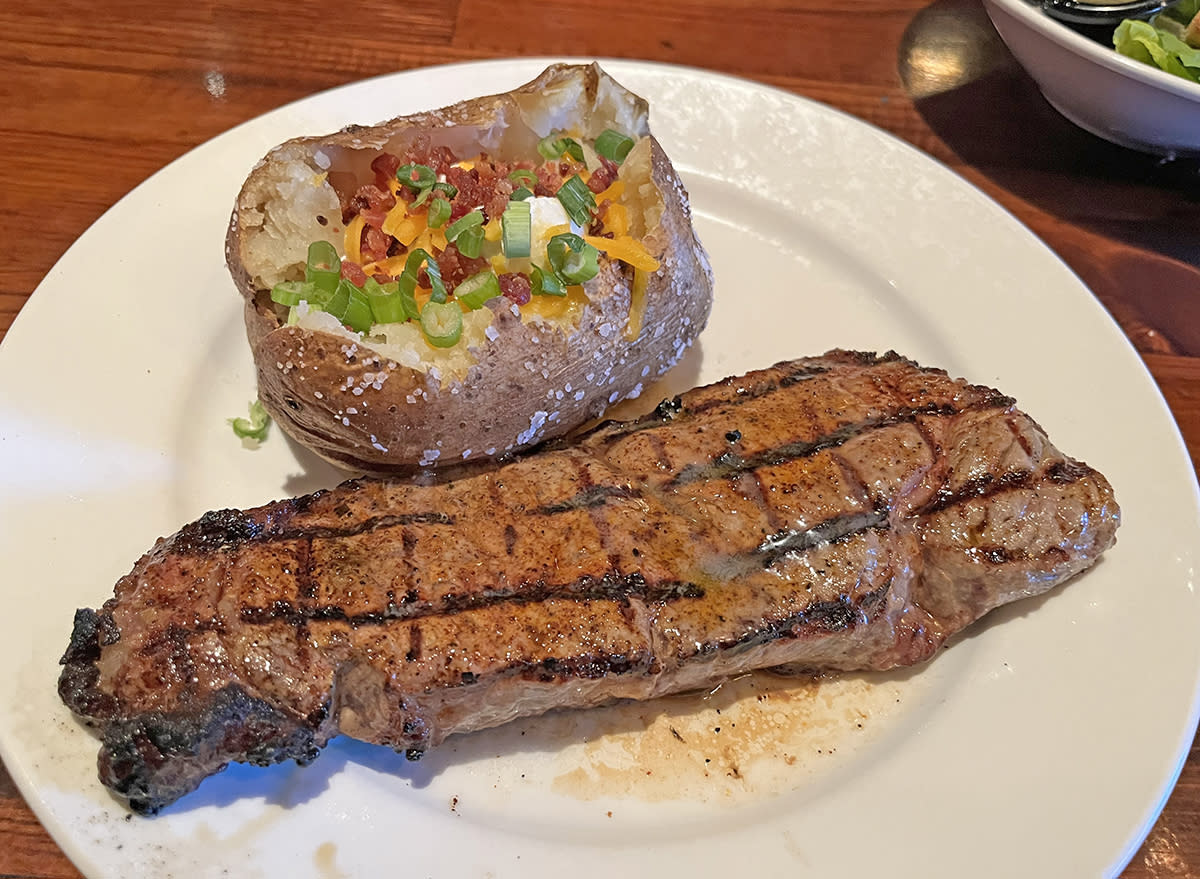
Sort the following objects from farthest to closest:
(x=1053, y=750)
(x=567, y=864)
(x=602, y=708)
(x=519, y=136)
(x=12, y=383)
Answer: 1. (x=519, y=136)
2. (x=12, y=383)
3. (x=602, y=708)
4. (x=1053, y=750)
5. (x=567, y=864)

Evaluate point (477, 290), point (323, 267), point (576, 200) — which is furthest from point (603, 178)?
point (323, 267)

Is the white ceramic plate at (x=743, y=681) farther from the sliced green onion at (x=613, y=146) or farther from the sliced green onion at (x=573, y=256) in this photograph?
the sliced green onion at (x=573, y=256)

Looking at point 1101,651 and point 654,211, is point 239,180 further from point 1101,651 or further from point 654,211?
point 1101,651

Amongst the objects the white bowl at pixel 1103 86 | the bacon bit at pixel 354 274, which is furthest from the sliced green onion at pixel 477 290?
the white bowl at pixel 1103 86

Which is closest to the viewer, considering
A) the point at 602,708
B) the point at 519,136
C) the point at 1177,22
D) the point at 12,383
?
the point at 602,708

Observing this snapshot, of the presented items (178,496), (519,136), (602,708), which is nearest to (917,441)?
(602,708)

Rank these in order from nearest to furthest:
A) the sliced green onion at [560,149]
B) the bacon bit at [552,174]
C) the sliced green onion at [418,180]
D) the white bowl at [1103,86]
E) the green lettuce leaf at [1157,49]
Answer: the sliced green onion at [418,180], the bacon bit at [552,174], the sliced green onion at [560,149], the white bowl at [1103,86], the green lettuce leaf at [1157,49]

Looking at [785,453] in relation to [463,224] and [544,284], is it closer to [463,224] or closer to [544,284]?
[544,284]
